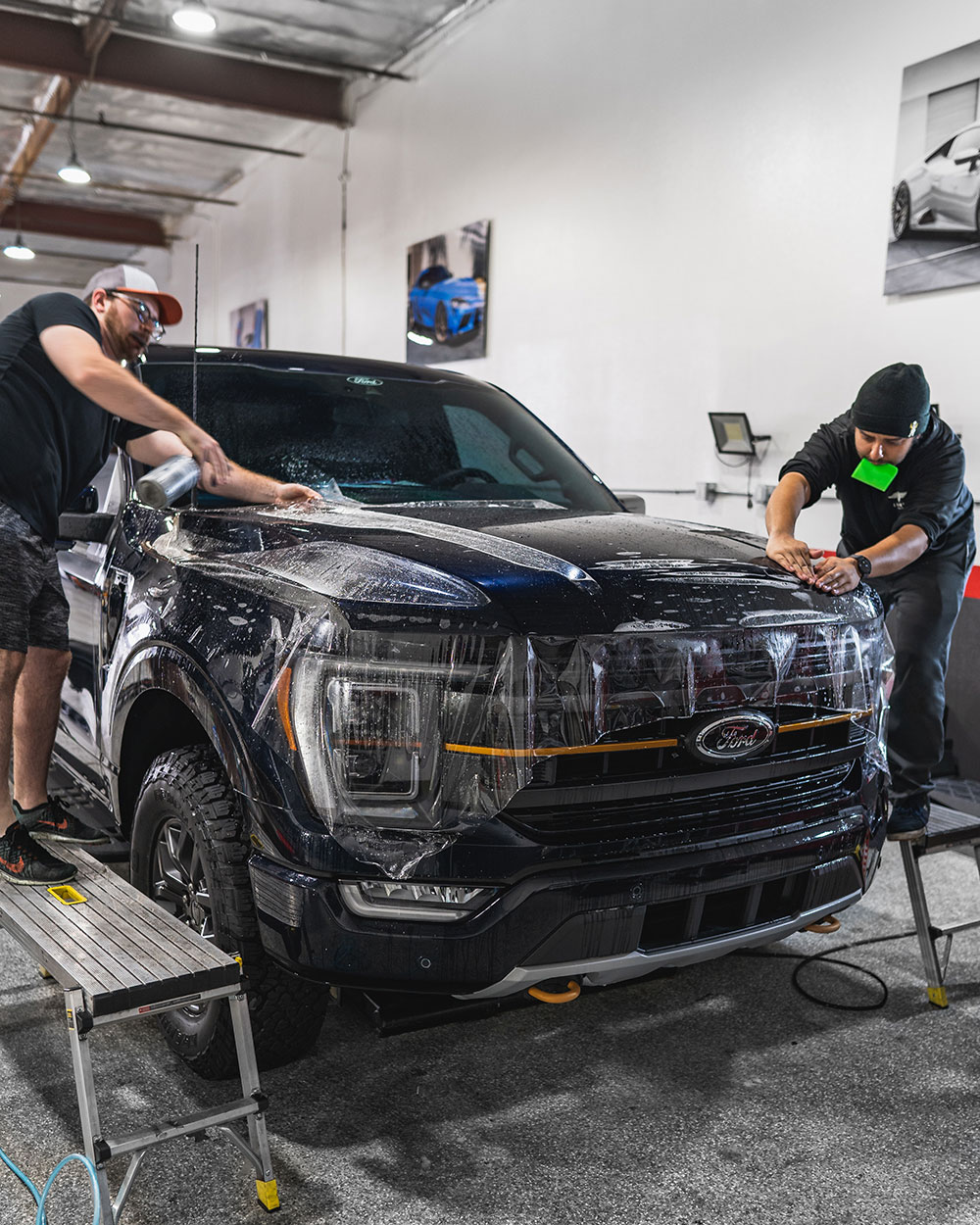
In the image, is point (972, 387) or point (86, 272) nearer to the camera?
point (972, 387)

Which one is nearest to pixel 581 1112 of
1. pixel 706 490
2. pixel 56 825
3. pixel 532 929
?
pixel 532 929

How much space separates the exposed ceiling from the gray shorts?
7.17m

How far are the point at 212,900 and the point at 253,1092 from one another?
356 millimetres

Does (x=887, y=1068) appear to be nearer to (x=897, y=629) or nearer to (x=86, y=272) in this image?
(x=897, y=629)

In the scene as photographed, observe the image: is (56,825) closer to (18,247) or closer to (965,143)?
(965,143)

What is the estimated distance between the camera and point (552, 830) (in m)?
1.85

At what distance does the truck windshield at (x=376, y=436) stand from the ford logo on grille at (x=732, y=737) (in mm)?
1106

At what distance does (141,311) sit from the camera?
2.68m

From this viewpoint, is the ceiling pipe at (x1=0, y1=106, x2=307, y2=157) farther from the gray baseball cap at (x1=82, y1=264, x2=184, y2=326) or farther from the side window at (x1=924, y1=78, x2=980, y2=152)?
the gray baseball cap at (x1=82, y1=264, x2=184, y2=326)

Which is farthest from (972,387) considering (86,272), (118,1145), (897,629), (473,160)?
(86,272)

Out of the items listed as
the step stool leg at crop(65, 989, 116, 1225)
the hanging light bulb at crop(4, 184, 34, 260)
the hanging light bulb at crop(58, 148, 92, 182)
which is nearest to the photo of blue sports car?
the hanging light bulb at crop(58, 148, 92, 182)

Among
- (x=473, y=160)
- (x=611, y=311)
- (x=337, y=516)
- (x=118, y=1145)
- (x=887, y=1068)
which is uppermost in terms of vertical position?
(x=473, y=160)

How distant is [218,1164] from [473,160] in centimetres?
771

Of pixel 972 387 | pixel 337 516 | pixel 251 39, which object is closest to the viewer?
pixel 337 516
